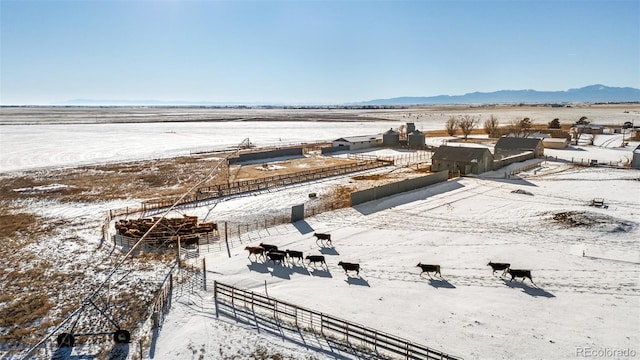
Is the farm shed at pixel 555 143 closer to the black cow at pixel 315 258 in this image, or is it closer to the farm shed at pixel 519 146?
the farm shed at pixel 519 146

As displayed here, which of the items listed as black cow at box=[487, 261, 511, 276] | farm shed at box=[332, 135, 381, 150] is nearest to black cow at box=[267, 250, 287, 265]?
black cow at box=[487, 261, 511, 276]

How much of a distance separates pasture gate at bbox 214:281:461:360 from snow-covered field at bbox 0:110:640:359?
1.85 feet

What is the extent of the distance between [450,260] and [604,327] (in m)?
7.09

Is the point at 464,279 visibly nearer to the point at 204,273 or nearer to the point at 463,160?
the point at 204,273

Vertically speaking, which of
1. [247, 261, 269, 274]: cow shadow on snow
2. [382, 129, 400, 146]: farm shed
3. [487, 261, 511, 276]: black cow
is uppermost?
[382, 129, 400, 146]: farm shed

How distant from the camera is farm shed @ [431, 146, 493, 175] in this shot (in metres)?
41.3

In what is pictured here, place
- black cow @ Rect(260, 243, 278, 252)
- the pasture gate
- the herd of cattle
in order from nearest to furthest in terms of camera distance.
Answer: the pasture gate → the herd of cattle → black cow @ Rect(260, 243, 278, 252)

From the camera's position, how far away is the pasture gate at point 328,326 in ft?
41.9

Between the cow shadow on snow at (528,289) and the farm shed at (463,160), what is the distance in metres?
24.9

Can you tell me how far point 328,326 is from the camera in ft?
47.3

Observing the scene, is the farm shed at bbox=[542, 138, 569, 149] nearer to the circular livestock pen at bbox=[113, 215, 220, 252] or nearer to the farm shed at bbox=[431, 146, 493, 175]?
the farm shed at bbox=[431, 146, 493, 175]

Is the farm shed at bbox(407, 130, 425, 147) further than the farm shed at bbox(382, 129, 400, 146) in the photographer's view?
No

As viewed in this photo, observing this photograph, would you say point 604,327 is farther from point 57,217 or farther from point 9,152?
point 9,152

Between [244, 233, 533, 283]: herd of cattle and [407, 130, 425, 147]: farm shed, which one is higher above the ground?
[407, 130, 425, 147]: farm shed
